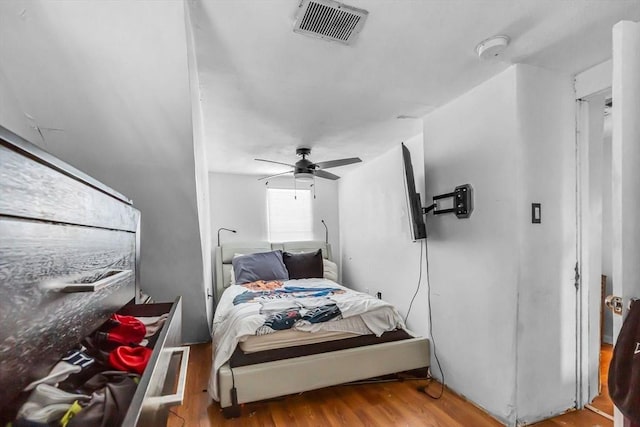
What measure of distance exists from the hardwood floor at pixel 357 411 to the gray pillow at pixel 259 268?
1.50 metres

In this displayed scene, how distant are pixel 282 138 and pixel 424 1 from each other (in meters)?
2.05

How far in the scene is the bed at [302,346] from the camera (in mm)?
2174

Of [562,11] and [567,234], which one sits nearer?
[562,11]

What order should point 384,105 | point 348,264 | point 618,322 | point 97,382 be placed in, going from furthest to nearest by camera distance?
point 348,264, point 384,105, point 618,322, point 97,382

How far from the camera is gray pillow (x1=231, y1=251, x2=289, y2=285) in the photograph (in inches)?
154

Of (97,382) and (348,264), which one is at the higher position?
(97,382)

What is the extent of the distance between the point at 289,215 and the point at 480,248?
3319mm

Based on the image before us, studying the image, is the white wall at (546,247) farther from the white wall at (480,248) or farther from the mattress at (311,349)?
the mattress at (311,349)

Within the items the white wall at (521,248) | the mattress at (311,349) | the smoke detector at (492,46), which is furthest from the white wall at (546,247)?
the mattress at (311,349)

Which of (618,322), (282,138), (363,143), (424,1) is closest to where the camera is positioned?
(618,322)

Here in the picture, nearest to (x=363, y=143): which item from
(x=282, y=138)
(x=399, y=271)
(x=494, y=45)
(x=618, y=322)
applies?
(x=282, y=138)

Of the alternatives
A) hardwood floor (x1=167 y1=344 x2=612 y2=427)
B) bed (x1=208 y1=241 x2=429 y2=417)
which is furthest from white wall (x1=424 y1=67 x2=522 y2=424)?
bed (x1=208 y1=241 x2=429 y2=417)

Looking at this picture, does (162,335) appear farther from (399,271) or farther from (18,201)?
(399,271)

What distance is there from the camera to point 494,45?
63.6 inches
